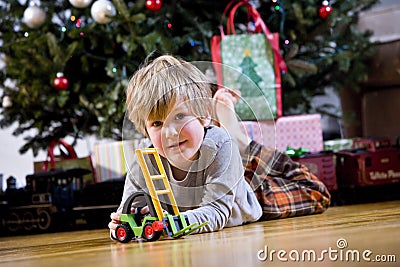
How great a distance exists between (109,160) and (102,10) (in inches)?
20.3

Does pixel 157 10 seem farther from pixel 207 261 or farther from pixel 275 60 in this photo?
pixel 207 261

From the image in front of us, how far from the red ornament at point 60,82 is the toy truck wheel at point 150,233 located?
52.8 inches

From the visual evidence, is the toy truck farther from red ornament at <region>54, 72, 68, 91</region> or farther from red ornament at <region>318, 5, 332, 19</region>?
red ornament at <region>318, 5, 332, 19</region>

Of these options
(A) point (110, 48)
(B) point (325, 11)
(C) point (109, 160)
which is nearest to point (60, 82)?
(A) point (110, 48)

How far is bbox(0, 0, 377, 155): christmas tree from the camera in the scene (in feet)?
8.43

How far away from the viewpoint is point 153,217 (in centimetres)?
131

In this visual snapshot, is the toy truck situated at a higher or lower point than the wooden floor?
higher

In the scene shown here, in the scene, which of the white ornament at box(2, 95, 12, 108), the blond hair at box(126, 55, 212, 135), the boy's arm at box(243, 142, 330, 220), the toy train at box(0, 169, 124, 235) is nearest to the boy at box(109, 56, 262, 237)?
the blond hair at box(126, 55, 212, 135)

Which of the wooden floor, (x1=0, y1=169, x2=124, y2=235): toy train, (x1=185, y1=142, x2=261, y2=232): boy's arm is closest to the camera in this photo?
the wooden floor

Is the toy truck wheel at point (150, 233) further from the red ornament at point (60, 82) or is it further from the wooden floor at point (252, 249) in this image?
the red ornament at point (60, 82)

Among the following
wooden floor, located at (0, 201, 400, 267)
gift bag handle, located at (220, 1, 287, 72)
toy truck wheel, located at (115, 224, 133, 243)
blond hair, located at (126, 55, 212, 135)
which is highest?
gift bag handle, located at (220, 1, 287, 72)

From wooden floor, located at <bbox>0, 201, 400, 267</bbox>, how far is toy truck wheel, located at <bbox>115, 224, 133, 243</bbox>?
0.06 feet

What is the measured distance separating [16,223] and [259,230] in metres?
1.16

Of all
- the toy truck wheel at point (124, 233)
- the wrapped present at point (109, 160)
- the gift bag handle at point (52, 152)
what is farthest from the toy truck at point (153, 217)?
the gift bag handle at point (52, 152)
